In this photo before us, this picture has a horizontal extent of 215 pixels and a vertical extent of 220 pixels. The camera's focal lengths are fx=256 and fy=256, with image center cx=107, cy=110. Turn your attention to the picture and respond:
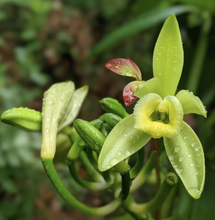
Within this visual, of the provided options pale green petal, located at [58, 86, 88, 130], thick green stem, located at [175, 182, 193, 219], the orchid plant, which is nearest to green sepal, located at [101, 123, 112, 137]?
the orchid plant

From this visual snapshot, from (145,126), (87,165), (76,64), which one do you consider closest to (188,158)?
(145,126)

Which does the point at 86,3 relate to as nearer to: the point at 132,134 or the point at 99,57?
the point at 99,57

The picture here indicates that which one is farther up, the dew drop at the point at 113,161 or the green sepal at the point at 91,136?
the green sepal at the point at 91,136

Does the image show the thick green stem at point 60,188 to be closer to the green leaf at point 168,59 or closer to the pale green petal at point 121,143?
the pale green petal at point 121,143

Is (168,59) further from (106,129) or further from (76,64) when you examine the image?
(76,64)

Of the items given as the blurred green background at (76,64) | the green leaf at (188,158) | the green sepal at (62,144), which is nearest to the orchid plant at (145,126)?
the green leaf at (188,158)

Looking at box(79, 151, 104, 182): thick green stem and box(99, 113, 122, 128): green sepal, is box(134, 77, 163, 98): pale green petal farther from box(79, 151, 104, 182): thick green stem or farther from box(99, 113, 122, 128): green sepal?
box(79, 151, 104, 182): thick green stem
